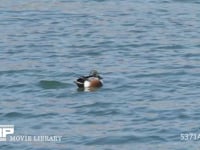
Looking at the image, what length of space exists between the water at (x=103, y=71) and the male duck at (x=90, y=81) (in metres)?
0.30

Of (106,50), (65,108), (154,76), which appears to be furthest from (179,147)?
(106,50)

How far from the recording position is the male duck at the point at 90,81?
3469cm

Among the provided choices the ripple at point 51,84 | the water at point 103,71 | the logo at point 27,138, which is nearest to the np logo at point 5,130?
the logo at point 27,138

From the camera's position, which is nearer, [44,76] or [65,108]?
[65,108]

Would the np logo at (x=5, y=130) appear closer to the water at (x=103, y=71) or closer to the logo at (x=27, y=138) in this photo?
the logo at (x=27, y=138)

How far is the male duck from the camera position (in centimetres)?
3469

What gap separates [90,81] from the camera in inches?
1366

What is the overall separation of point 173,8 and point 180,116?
1850 centimetres

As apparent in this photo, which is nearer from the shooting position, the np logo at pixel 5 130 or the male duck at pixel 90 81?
the np logo at pixel 5 130

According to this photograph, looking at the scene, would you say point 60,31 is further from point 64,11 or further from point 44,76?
point 44,76

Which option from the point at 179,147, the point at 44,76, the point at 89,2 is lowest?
the point at 179,147

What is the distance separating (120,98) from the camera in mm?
33219

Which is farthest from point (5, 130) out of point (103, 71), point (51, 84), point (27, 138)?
point (103, 71)

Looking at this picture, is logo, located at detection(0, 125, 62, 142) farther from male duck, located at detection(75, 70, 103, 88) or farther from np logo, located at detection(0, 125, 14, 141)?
male duck, located at detection(75, 70, 103, 88)
